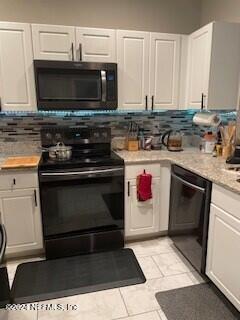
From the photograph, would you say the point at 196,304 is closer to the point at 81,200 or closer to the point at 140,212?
the point at 140,212

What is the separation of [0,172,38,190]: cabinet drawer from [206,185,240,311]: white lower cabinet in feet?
4.86

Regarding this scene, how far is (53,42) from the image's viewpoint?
2217 millimetres

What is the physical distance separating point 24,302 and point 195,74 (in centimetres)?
246

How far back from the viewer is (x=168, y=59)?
2537mm

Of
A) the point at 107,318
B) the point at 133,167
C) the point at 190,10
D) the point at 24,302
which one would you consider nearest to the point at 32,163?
the point at 133,167

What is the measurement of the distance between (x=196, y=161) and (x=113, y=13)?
69.9 inches

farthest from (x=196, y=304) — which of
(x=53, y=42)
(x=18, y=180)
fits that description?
(x=53, y=42)

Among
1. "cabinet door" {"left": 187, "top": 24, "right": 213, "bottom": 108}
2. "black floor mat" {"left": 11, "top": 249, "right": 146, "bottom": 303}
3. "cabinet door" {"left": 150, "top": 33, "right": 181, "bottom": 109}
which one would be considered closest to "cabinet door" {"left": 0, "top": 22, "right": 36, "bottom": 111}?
"cabinet door" {"left": 150, "top": 33, "right": 181, "bottom": 109}

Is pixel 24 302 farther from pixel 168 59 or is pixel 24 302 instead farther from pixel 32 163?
pixel 168 59

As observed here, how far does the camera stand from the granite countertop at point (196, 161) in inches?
67.8

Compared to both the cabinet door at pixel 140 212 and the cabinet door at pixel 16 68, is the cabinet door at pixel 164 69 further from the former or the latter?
the cabinet door at pixel 16 68

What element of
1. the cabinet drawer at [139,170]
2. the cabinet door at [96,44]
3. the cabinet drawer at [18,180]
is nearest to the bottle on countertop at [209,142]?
the cabinet drawer at [139,170]

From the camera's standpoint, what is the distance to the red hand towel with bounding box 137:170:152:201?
7.66 ft

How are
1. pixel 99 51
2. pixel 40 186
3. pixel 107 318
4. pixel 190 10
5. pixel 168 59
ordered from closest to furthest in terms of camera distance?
pixel 107 318
pixel 40 186
pixel 99 51
pixel 168 59
pixel 190 10
